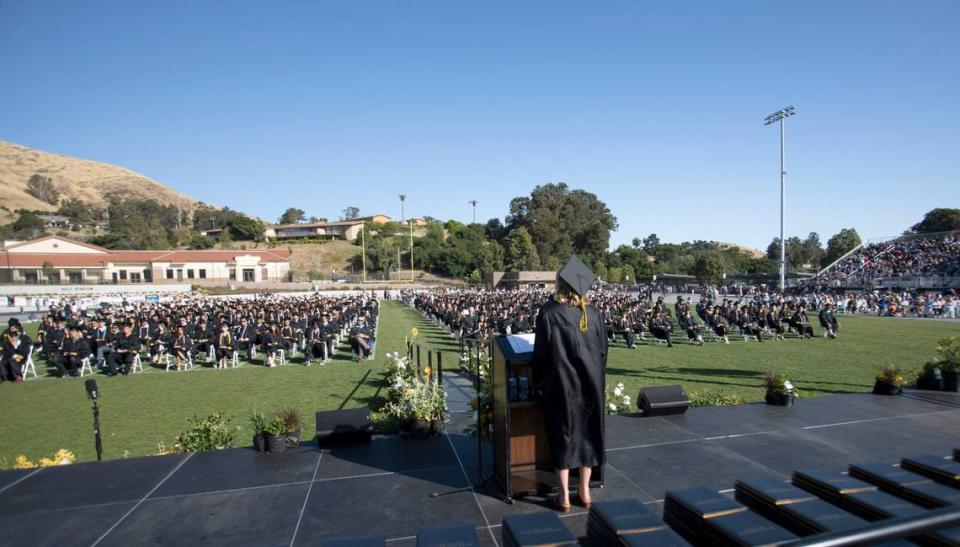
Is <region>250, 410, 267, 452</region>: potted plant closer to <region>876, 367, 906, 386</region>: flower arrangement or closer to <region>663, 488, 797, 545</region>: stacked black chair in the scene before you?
<region>663, 488, 797, 545</region>: stacked black chair

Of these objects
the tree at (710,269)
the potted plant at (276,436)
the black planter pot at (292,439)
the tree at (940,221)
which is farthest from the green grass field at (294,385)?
the tree at (940,221)

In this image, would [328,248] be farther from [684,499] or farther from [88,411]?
[684,499]

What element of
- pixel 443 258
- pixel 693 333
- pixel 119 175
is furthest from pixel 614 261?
pixel 119 175

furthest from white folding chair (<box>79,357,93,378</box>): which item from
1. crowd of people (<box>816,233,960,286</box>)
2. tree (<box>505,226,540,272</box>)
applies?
tree (<box>505,226,540,272</box>)

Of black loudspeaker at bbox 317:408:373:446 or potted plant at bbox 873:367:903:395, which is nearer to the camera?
black loudspeaker at bbox 317:408:373:446

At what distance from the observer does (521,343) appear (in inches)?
157

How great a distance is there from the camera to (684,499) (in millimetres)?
2895

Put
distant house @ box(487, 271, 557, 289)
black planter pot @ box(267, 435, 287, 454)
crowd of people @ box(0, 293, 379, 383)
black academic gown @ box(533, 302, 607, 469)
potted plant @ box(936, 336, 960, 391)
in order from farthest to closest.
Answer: distant house @ box(487, 271, 557, 289) < crowd of people @ box(0, 293, 379, 383) < potted plant @ box(936, 336, 960, 391) < black planter pot @ box(267, 435, 287, 454) < black academic gown @ box(533, 302, 607, 469)

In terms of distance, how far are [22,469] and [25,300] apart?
47.9 m

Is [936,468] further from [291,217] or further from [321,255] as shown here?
[291,217]

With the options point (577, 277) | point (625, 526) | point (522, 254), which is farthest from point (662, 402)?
point (522, 254)

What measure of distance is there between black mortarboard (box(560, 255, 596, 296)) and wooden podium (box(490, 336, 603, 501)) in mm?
654

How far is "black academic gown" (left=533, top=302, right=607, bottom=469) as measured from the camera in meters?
3.46

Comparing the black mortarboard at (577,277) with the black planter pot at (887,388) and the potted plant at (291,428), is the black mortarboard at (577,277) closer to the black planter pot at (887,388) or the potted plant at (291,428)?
the potted plant at (291,428)
